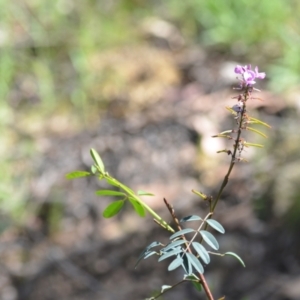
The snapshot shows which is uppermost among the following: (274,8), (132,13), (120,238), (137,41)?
(132,13)

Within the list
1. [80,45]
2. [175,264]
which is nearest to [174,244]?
[175,264]

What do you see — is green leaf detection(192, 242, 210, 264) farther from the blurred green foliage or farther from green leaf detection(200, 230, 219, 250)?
the blurred green foliage

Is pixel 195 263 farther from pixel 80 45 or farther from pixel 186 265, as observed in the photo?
pixel 80 45

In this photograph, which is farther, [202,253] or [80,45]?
[80,45]


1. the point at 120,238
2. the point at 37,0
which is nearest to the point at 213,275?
the point at 120,238

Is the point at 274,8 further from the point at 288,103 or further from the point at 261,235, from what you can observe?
the point at 261,235

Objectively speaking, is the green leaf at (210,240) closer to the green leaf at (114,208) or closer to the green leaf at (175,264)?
the green leaf at (175,264)
